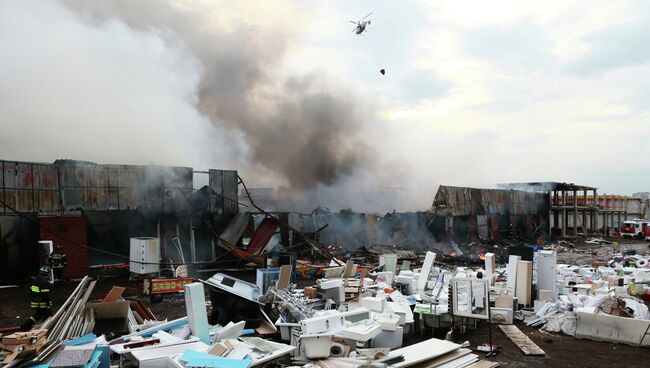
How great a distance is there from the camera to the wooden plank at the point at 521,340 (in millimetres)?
7719

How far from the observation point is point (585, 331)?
8.65 metres

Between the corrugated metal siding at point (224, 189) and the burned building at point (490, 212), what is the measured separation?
13333 mm

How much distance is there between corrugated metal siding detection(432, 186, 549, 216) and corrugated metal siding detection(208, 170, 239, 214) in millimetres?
13675

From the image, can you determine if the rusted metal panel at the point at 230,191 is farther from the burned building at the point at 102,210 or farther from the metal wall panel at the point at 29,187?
the metal wall panel at the point at 29,187

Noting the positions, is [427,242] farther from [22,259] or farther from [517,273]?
[22,259]

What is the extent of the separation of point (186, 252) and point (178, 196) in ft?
7.29

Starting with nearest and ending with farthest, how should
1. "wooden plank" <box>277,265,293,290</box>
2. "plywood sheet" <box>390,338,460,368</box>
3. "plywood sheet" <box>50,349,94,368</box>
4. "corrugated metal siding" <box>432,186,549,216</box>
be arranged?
"plywood sheet" <box>50,349,94,368</box> < "plywood sheet" <box>390,338,460,368</box> < "wooden plank" <box>277,265,293,290</box> < "corrugated metal siding" <box>432,186,549,216</box>

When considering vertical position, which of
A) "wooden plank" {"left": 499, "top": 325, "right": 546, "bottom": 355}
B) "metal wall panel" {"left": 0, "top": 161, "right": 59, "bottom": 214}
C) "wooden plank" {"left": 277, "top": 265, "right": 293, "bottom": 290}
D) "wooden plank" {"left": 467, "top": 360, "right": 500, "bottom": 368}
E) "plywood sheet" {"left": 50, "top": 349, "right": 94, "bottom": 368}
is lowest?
"wooden plank" {"left": 499, "top": 325, "right": 546, "bottom": 355}

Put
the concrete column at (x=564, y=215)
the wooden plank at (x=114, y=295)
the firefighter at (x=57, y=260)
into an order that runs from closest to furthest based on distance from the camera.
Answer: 1. the wooden plank at (x=114, y=295)
2. the firefighter at (x=57, y=260)
3. the concrete column at (x=564, y=215)

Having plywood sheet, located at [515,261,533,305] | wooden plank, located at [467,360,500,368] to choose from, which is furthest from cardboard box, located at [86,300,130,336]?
plywood sheet, located at [515,261,533,305]

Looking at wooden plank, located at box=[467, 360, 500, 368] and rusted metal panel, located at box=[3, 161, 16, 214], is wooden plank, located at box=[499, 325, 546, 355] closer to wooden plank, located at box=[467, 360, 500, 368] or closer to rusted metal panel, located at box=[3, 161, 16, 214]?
wooden plank, located at box=[467, 360, 500, 368]

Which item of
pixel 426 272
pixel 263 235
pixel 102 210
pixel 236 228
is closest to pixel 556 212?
Answer: pixel 263 235

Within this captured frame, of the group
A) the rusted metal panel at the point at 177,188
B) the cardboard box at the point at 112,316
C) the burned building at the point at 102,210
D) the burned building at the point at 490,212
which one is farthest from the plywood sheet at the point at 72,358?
the burned building at the point at 490,212

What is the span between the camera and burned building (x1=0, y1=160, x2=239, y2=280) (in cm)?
1491
